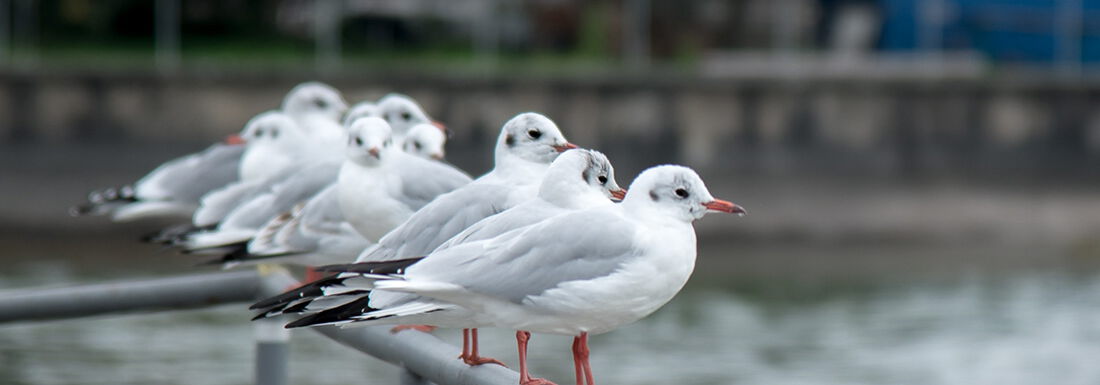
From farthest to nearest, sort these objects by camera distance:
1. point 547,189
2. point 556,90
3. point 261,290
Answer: point 556,90 → point 261,290 → point 547,189

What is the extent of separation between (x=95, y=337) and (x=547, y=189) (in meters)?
13.7

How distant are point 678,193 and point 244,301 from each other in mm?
1764

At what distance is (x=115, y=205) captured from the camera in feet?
24.4

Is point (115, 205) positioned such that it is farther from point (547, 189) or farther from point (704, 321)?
point (704, 321)

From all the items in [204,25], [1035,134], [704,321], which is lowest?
[704,321]

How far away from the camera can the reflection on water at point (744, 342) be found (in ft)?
50.3

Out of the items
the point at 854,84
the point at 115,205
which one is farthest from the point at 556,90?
the point at 115,205

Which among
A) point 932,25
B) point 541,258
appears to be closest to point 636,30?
point 932,25

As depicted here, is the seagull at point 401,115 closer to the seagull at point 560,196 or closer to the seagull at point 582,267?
the seagull at point 560,196

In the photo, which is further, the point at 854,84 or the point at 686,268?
the point at 854,84

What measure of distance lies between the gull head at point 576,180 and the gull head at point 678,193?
0.86 feet

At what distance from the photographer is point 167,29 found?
91.0ft

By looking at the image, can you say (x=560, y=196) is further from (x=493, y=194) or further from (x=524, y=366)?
(x=493, y=194)

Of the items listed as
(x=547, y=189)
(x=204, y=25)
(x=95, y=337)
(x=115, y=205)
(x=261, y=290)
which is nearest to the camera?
(x=547, y=189)
